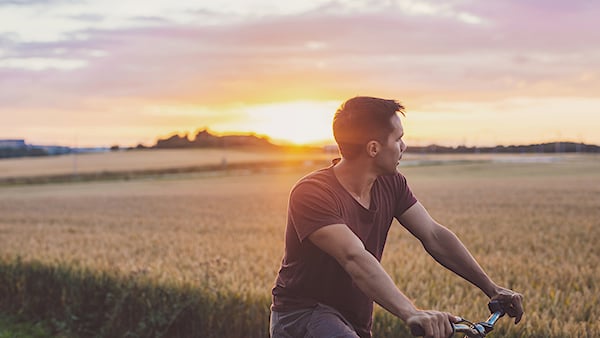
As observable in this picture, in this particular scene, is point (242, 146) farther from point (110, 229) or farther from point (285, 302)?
point (285, 302)

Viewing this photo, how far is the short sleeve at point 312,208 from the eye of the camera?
3744mm

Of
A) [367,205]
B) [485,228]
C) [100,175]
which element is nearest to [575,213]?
[485,228]

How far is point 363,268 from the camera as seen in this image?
11.9 ft

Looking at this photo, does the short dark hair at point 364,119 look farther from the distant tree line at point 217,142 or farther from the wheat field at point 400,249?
the distant tree line at point 217,142

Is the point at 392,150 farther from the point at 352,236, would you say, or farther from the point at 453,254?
the point at 453,254

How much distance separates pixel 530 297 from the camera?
7.78 meters

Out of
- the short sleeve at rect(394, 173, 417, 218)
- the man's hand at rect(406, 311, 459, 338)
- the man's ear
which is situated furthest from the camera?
the short sleeve at rect(394, 173, 417, 218)

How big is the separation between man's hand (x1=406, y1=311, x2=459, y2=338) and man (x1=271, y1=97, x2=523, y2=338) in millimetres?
99

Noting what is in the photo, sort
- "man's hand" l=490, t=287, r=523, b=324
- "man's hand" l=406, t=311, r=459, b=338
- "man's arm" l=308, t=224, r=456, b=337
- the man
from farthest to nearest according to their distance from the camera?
1. "man's hand" l=490, t=287, r=523, b=324
2. the man
3. "man's arm" l=308, t=224, r=456, b=337
4. "man's hand" l=406, t=311, r=459, b=338

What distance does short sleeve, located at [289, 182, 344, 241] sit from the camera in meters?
3.74

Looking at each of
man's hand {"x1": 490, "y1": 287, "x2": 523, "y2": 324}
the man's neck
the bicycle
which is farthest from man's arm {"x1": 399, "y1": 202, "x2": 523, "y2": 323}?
the man's neck

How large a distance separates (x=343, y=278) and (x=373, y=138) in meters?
0.82

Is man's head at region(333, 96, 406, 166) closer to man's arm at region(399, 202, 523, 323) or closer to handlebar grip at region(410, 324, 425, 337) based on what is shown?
man's arm at region(399, 202, 523, 323)

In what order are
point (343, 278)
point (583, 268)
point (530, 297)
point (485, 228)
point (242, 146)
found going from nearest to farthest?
point (343, 278), point (530, 297), point (583, 268), point (485, 228), point (242, 146)
